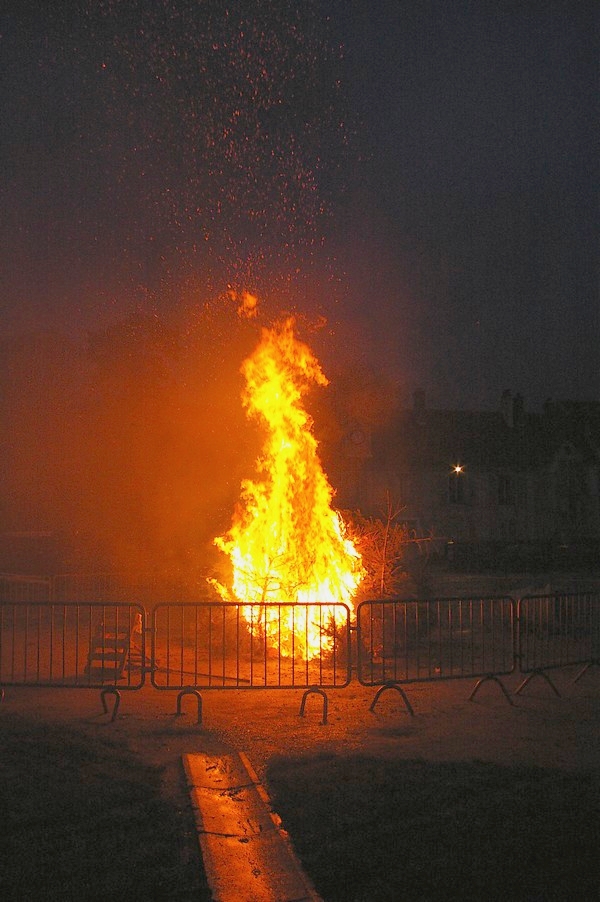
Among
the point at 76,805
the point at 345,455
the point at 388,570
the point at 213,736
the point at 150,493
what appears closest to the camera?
the point at 76,805

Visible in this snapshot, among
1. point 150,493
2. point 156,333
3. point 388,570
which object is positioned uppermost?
point 156,333

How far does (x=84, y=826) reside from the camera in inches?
211

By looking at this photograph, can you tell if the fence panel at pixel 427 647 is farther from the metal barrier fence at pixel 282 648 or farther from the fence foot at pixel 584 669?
the fence foot at pixel 584 669

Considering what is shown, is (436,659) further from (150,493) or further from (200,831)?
(150,493)

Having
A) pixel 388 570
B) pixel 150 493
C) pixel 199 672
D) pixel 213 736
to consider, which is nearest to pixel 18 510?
pixel 150 493

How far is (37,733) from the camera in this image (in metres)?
7.61

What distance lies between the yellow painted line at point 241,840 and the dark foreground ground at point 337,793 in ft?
0.34

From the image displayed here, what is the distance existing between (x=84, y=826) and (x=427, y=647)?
28.8 feet

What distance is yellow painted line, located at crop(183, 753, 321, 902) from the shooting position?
461cm

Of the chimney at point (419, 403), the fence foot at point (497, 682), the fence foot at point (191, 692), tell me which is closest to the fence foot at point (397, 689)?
the fence foot at point (497, 682)

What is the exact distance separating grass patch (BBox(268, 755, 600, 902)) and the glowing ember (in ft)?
20.5

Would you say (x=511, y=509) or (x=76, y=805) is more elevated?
(x=511, y=509)

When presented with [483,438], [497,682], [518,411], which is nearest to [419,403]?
[483,438]

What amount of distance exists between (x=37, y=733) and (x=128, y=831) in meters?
2.65
